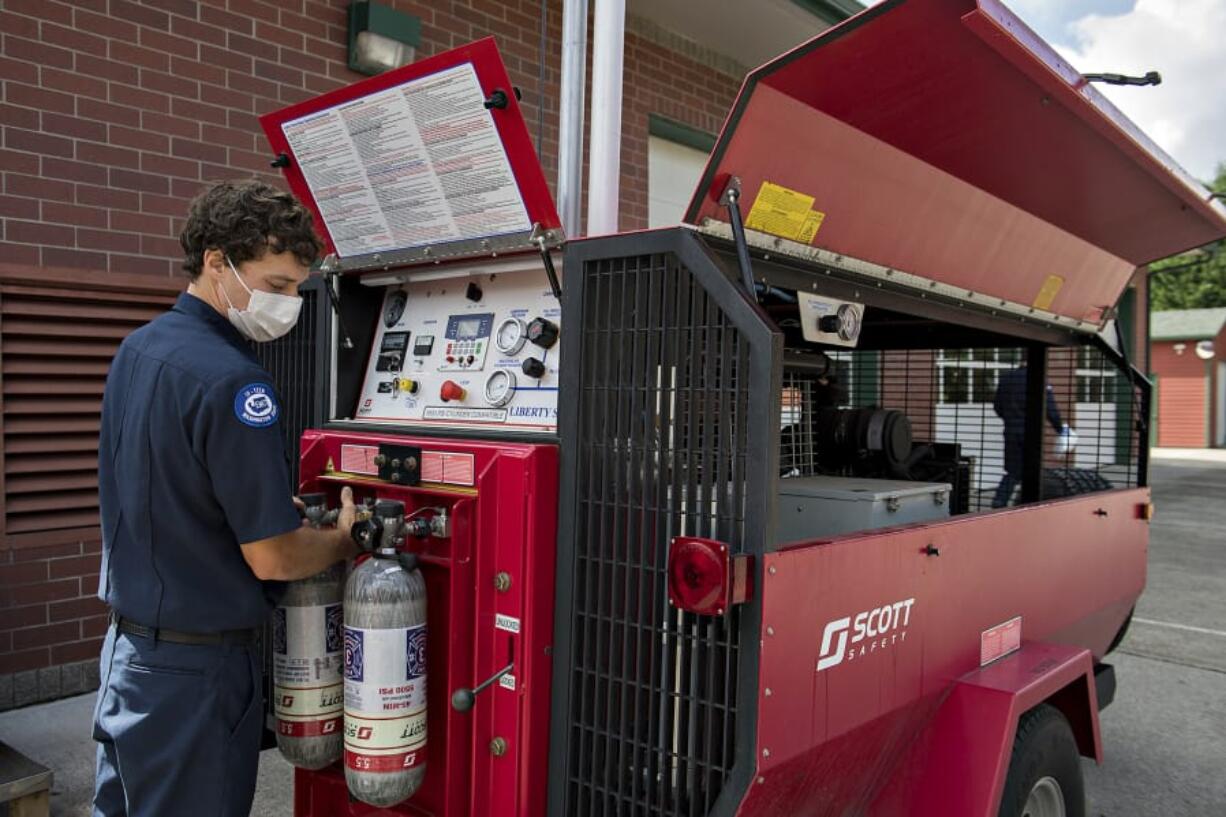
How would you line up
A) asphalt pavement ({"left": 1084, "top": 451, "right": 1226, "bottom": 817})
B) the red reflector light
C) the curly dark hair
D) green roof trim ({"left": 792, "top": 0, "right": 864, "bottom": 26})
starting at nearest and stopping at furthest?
the red reflector light → the curly dark hair → asphalt pavement ({"left": 1084, "top": 451, "right": 1226, "bottom": 817}) → green roof trim ({"left": 792, "top": 0, "right": 864, "bottom": 26})

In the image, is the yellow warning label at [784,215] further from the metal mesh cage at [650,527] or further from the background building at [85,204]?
the background building at [85,204]

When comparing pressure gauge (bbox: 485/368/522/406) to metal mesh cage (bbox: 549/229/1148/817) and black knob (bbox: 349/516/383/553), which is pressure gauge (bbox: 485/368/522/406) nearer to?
metal mesh cage (bbox: 549/229/1148/817)

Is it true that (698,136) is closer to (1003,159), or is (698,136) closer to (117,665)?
(1003,159)

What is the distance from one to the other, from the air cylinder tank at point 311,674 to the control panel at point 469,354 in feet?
1.91

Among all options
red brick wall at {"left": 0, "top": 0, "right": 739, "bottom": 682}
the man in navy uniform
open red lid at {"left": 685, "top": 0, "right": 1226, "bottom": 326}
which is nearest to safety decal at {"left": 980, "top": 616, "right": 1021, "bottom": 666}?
open red lid at {"left": 685, "top": 0, "right": 1226, "bottom": 326}

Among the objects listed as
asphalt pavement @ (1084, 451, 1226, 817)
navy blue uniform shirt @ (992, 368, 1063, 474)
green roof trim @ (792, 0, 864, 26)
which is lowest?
asphalt pavement @ (1084, 451, 1226, 817)

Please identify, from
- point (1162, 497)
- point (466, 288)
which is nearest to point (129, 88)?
point (466, 288)

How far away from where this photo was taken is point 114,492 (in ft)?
6.76

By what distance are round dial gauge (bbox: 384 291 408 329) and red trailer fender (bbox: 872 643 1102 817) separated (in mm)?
1969

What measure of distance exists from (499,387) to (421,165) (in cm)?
61

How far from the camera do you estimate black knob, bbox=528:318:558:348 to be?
92.4 inches

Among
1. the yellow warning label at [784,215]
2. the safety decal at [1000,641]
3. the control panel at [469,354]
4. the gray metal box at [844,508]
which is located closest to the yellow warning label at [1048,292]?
the gray metal box at [844,508]

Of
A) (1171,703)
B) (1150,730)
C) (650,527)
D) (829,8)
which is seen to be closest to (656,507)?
(650,527)

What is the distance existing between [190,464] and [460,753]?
93cm
